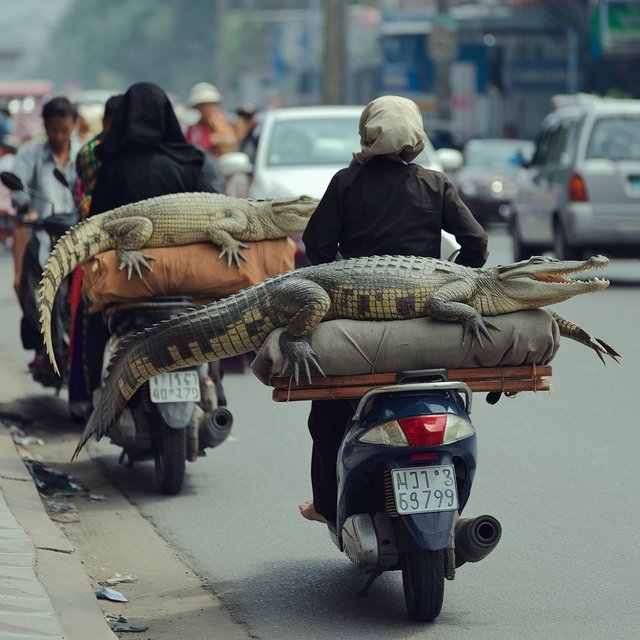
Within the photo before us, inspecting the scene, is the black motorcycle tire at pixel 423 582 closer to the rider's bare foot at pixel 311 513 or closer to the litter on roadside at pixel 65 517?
the rider's bare foot at pixel 311 513

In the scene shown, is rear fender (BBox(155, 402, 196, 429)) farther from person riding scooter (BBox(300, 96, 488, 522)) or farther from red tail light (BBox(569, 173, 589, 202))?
red tail light (BBox(569, 173, 589, 202))

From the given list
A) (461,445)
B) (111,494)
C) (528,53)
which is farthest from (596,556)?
(528,53)

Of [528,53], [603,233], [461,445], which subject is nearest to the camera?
[461,445]

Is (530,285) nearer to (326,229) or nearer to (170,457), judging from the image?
(326,229)

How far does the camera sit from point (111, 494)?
8.45m

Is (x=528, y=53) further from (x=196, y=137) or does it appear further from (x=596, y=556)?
(x=596, y=556)

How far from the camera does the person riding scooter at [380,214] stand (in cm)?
612

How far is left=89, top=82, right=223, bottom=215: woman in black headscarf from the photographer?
346 inches

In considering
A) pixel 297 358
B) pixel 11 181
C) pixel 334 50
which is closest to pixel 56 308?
pixel 11 181

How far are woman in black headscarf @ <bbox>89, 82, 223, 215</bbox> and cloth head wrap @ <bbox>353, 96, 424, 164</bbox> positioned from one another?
285 centimetres

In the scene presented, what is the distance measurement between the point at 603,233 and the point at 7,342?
7119 mm

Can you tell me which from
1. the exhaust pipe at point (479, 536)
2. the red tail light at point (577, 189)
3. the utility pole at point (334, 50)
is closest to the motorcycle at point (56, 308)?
the exhaust pipe at point (479, 536)

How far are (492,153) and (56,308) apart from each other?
22.6 metres

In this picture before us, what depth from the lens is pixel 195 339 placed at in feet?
20.7
